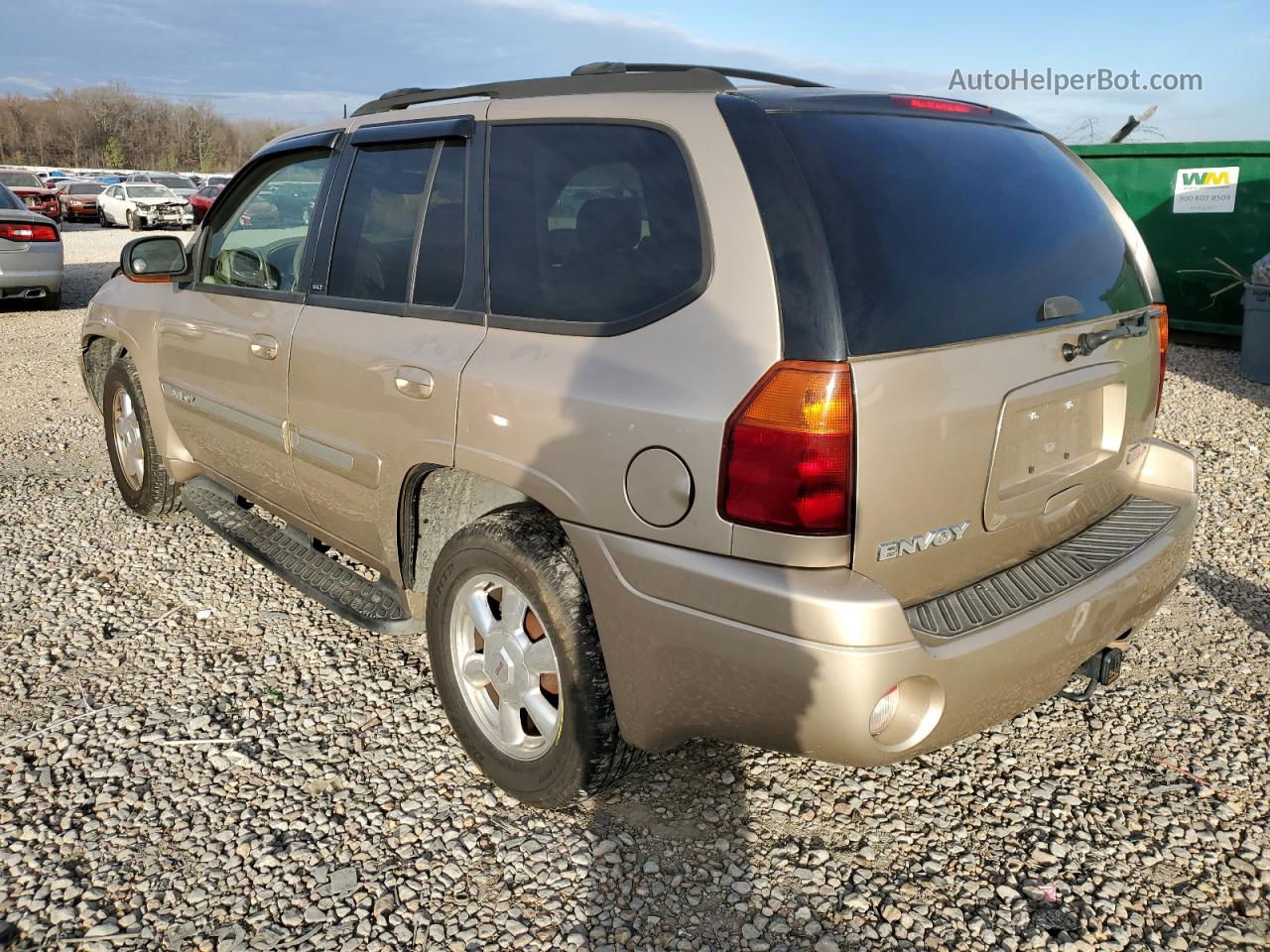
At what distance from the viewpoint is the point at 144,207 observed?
105ft

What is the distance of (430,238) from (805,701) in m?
1.76

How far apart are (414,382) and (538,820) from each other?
1288 mm

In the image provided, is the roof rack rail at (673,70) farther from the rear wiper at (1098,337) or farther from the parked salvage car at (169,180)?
the parked salvage car at (169,180)

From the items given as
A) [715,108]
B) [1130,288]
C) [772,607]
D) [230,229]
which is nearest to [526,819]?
[772,607]

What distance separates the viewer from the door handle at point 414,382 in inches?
112

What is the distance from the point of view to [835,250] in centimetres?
216

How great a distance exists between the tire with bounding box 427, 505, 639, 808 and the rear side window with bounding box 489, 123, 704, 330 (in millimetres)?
600

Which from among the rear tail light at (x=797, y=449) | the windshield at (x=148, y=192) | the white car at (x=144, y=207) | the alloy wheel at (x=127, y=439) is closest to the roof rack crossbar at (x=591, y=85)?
the rear tail light at (x=797, y=449)

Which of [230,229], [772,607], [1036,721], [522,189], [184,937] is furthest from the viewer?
[230,229]

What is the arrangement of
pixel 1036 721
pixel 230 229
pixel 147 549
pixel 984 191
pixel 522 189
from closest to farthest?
pixel 984 191 → pixel 522 189 → pixel 1036 721 → pixel 230 229 → pixel 147 549

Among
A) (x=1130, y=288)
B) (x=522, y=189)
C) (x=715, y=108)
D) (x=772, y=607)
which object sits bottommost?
(x=772, y=607)

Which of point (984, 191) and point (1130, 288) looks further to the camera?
point (1130, 288)

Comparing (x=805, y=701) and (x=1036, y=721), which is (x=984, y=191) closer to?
(x=805, y=701)

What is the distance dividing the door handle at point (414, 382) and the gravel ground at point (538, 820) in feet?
3.71
